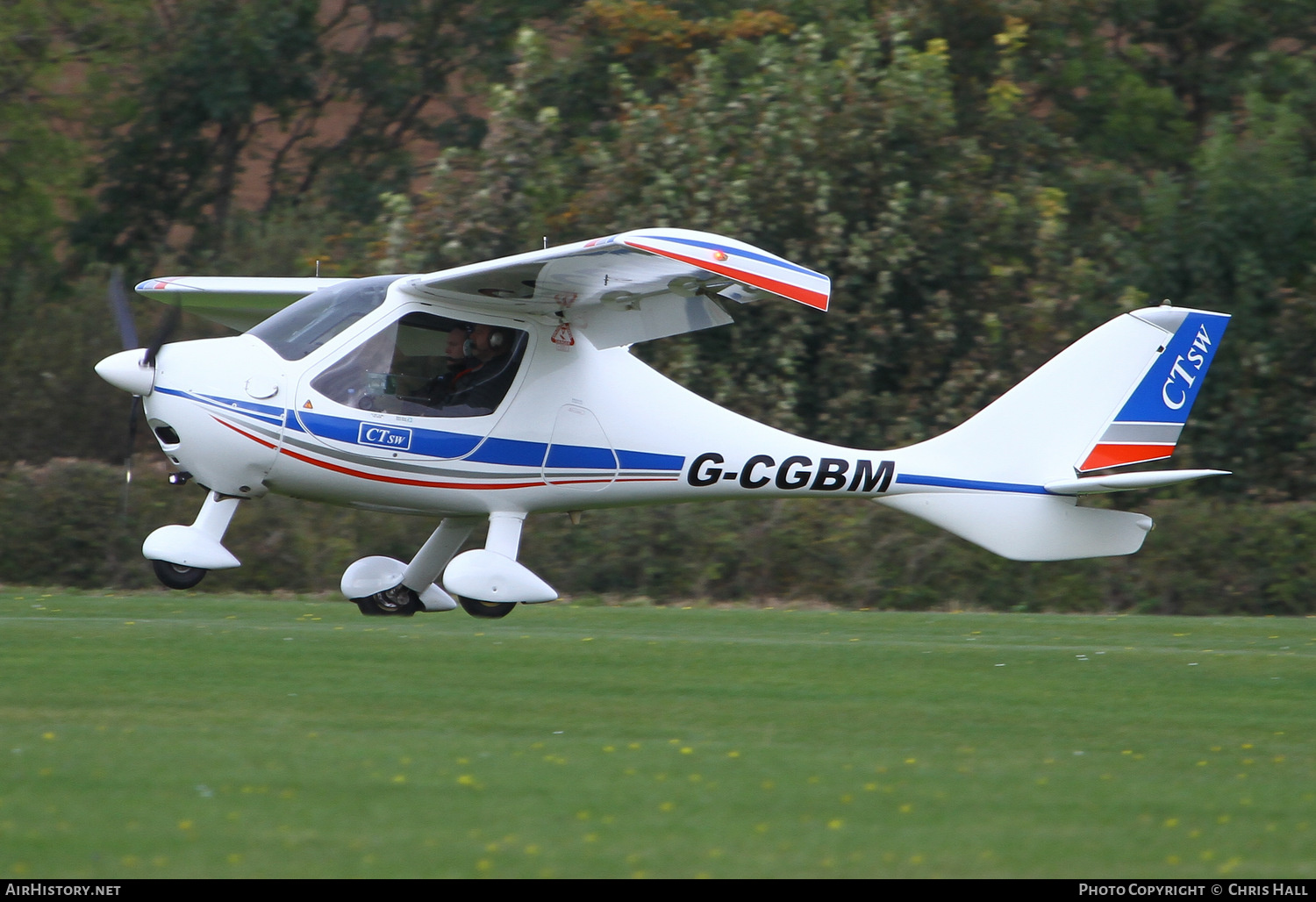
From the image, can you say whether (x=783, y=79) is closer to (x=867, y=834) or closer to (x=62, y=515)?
(x=62, y=515)

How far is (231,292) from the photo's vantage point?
13.7 meters

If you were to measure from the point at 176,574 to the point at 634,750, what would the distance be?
4.52 metres

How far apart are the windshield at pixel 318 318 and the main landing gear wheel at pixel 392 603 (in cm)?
252

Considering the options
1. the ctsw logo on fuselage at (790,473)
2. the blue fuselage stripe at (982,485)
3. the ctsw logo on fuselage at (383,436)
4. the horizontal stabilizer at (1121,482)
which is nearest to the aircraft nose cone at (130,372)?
the ctsw logo on fuselage at (383,436)

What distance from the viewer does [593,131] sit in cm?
2689

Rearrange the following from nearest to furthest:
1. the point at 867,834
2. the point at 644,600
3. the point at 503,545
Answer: the point at 867,834 < the point at 503,545 < the point at 644,600

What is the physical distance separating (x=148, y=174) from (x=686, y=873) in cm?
2847

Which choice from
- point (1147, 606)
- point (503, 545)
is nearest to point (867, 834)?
point (503, 545)

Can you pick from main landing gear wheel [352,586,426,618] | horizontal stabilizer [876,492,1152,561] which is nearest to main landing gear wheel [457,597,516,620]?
main landing gear wheel [352,586,426,618]

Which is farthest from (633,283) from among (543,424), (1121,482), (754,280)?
(1121,482)

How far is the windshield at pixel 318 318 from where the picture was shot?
11.8 m

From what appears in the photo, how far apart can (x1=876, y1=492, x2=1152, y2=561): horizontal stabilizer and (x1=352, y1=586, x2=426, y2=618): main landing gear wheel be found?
3.95 metres

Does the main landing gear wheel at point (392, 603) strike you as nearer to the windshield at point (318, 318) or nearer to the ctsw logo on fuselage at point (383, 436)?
the ctsw logo on fuselage at point (383, 436)

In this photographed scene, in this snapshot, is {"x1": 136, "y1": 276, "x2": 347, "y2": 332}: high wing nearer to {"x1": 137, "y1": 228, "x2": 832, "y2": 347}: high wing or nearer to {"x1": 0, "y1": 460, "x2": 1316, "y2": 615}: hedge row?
{"x1": 137, "y1": 228, "x2": 832, "y2": 347}: high wing
